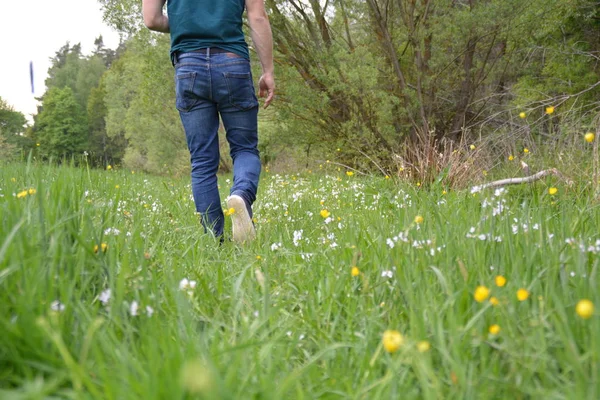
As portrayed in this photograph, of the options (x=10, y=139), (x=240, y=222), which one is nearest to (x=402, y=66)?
(x=240, y=222)

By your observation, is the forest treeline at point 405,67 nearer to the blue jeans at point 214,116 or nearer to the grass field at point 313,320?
the blue jeans at point 214,116

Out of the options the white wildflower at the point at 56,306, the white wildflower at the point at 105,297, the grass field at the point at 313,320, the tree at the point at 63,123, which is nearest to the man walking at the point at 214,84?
the grass field at the point at 313,320

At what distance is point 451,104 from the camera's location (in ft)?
37.2

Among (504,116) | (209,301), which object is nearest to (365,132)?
(504,116)

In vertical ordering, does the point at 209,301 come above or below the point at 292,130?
below

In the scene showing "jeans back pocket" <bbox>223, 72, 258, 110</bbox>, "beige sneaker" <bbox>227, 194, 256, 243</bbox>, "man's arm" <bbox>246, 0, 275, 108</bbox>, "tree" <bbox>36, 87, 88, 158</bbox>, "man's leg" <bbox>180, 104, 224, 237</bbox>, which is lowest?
"beige sneaker" <bbox>227, 194, 256, 243</bbox>

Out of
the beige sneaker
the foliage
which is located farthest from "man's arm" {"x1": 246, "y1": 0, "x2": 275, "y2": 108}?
the foliage

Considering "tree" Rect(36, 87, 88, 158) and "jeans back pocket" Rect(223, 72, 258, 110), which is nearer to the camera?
"jeans back pocket" Rect(223, 72, 258, 110)

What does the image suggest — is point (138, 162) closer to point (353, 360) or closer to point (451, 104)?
point (451, 104)

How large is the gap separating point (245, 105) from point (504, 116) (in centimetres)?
999

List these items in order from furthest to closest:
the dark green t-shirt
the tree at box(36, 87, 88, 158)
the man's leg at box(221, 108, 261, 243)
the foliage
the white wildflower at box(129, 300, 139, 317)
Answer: the tree at box(36, 87, 88, 158) < the foliage < the man's leg at box(221, 108, 261, 243) < the dark green t-shirt < the white wildflower at box(129, 300, 139, 317)

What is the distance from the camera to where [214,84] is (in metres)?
3.34

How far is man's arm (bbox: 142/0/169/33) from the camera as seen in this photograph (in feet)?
11.3

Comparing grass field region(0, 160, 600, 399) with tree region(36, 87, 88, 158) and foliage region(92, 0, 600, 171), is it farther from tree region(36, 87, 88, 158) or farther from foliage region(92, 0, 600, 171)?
tree region(36, 87, 88, 158)
